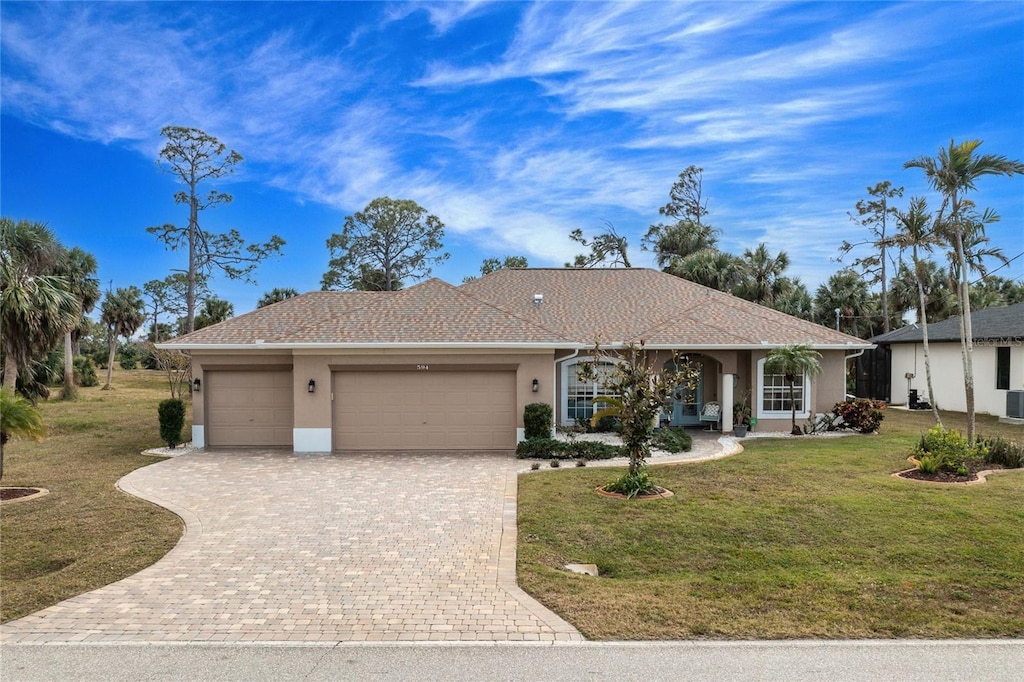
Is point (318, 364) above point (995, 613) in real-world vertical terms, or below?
above

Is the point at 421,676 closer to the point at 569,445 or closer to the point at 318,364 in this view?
the point at 569,445

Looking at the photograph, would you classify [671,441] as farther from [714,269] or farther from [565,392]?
[714,269]

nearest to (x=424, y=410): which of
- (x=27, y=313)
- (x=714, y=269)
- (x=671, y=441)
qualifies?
(x=671, y=441)

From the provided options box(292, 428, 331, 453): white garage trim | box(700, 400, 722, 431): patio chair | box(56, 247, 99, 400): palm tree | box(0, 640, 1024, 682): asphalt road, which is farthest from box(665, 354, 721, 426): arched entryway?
box(56, 247, 99, 400): palm tree

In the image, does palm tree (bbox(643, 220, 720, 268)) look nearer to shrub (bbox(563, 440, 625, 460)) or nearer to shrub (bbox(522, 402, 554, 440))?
shrub (bbox(522, 402, 554, 440))

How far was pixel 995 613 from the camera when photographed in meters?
5.68

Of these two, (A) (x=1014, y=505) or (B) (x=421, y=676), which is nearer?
(B) (x=421, y=676)

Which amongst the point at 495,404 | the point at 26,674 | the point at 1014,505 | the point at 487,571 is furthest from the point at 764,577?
the point at 495,404

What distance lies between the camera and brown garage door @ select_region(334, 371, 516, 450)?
15.1 meters

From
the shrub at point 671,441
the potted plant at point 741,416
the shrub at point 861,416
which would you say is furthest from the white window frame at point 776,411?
the shrub at point 671,441

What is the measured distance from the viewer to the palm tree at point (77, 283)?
29219 mm

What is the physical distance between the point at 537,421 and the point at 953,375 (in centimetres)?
1852

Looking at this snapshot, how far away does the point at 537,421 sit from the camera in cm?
1455

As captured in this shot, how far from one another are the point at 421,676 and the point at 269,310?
1433cm
